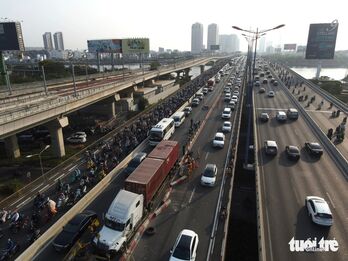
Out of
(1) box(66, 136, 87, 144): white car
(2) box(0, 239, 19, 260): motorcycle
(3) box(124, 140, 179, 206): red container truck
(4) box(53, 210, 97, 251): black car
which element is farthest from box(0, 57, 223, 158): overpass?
(3) box(124, 140, 179, 206): red container truck

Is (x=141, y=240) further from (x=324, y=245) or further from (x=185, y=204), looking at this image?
(x=324, y=245)

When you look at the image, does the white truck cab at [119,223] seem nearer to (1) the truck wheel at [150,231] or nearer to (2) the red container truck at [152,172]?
(1) the truck wheel at [150,231]

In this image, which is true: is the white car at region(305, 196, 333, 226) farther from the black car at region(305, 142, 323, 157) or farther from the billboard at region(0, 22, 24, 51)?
the billboard at region(0, 22, 24, 51)

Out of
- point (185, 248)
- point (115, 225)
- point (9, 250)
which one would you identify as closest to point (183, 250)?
point (185, 248)

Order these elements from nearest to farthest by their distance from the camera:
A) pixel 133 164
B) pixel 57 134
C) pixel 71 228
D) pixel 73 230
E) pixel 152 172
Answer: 1. pixel 73 230
2. pixel 71 228
3. pixel 152 172
4. pixel 133 164
5. pixel 57 134

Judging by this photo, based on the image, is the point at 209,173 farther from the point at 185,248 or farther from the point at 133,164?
the point at 185,248

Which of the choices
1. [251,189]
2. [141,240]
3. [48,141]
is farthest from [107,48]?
[141,240]
